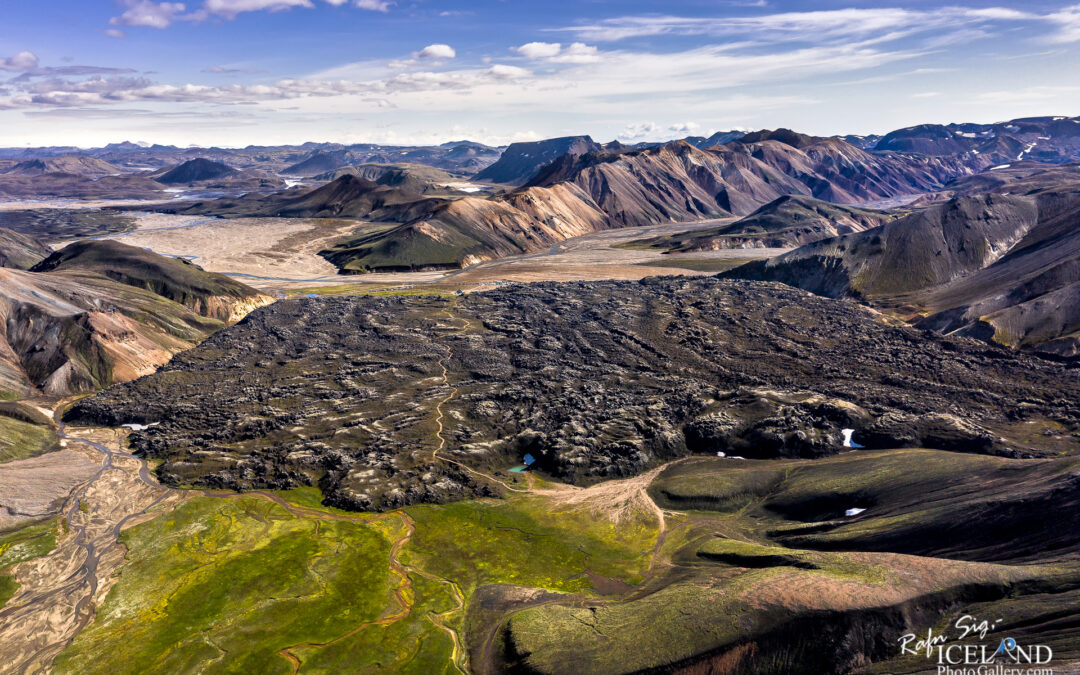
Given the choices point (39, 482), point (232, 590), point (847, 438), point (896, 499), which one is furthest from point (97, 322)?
point (896, 499)

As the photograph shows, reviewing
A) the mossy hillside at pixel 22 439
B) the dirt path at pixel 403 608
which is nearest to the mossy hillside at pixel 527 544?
the dirt path at pixel 403 608

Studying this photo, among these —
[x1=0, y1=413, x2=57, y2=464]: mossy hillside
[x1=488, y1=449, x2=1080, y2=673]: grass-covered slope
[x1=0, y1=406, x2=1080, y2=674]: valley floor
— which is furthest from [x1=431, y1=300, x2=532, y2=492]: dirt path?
[x1=0, y1=413, x2=57, y2=464]: mossy hillside

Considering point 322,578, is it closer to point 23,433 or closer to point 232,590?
point 232,590

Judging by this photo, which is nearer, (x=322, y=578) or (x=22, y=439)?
(x=322, y=578)

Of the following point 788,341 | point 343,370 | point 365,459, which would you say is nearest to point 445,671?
point 365,459

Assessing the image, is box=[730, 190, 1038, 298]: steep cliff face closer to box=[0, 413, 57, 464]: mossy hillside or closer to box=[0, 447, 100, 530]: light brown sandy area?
box=[0, 447, 100, 530]: light brown sandy area

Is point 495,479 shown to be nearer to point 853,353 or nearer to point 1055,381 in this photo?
point 853,353
